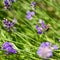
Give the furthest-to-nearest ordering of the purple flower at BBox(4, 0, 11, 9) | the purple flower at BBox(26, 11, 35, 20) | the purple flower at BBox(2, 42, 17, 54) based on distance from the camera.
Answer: the purple flower at BBox(26, 11, 35, 20) → the purple flower at BBox(4, 0, 11, 9) → the purple flower at BBox(2, 42, 17, 54)

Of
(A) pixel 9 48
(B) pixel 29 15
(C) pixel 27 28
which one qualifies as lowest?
(A) pixel 9 48

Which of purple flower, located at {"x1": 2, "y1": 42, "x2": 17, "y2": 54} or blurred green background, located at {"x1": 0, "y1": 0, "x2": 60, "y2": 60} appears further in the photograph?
blurred green background, located at {"x1": 0, "y1": 0, "x2": 60, "y2": 60}

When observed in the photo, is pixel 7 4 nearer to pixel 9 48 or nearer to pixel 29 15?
pixel 29 15

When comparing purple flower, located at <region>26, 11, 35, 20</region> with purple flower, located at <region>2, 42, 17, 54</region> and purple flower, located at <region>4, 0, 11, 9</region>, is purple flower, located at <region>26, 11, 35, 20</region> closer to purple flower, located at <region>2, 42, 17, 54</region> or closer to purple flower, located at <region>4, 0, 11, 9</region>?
purple flower, located at <region>4, 0, 11, 9</region>

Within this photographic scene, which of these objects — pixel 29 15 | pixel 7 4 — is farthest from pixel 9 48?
pixel 29 15

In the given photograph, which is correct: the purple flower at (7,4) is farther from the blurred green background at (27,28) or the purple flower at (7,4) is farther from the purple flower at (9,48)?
the purple flower at (9,48)

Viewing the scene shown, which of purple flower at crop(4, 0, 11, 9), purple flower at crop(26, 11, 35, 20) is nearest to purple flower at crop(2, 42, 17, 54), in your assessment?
purple flower at crop(4, 0, 11, 9)

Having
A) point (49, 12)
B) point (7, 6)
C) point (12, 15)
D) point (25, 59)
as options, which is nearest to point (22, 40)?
point (25, 59)

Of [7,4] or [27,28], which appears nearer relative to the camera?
[7,4]

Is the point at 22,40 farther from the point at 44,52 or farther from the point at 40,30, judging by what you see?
the point at 44,52

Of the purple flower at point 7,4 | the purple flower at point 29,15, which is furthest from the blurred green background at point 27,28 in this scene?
the purple flower at point 7,4

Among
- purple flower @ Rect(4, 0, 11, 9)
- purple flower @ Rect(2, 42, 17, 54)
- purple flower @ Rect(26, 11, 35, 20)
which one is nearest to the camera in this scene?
purple flower @ Rect(2, 42, 17, 54)
